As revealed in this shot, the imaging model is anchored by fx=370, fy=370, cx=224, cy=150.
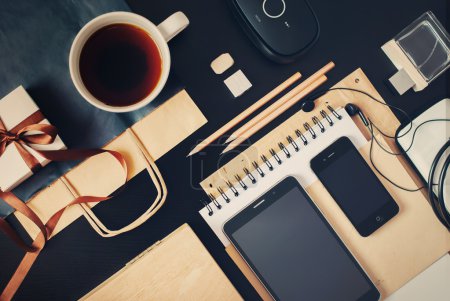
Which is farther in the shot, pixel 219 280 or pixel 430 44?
pixel 430 44

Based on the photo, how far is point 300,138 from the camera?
0.63 m

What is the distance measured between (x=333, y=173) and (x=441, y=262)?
238mm

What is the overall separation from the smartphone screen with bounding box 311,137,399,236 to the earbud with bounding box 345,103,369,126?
5cm

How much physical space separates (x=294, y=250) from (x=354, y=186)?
0.15 m

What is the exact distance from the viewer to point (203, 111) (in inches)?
26.6

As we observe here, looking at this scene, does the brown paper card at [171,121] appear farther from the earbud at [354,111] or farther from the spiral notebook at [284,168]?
the earbud at [354,111]

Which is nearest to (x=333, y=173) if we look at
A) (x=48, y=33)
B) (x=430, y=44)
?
(x=430, y=44)

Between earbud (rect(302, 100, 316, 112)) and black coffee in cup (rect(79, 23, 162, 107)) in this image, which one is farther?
earbud (rect(302, 100, 316, 112))

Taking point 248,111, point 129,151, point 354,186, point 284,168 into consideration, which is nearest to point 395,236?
point 354,186

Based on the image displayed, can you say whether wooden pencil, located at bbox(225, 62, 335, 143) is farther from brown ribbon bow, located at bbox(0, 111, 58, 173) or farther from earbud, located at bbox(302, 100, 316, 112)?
brown ribbon bow, located at bbox(0, 111, 58, 173)

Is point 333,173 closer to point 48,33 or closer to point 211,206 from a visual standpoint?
point 211,206

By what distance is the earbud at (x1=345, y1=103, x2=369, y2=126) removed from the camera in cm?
64

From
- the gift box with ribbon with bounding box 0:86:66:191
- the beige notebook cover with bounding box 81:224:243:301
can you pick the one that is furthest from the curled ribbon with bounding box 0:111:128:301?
the beige notebook cover with bounding box 81:224:243:301

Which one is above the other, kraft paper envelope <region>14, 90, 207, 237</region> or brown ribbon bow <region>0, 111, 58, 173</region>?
brown ribbon bow <region>0, 111, 58, 173</region>
